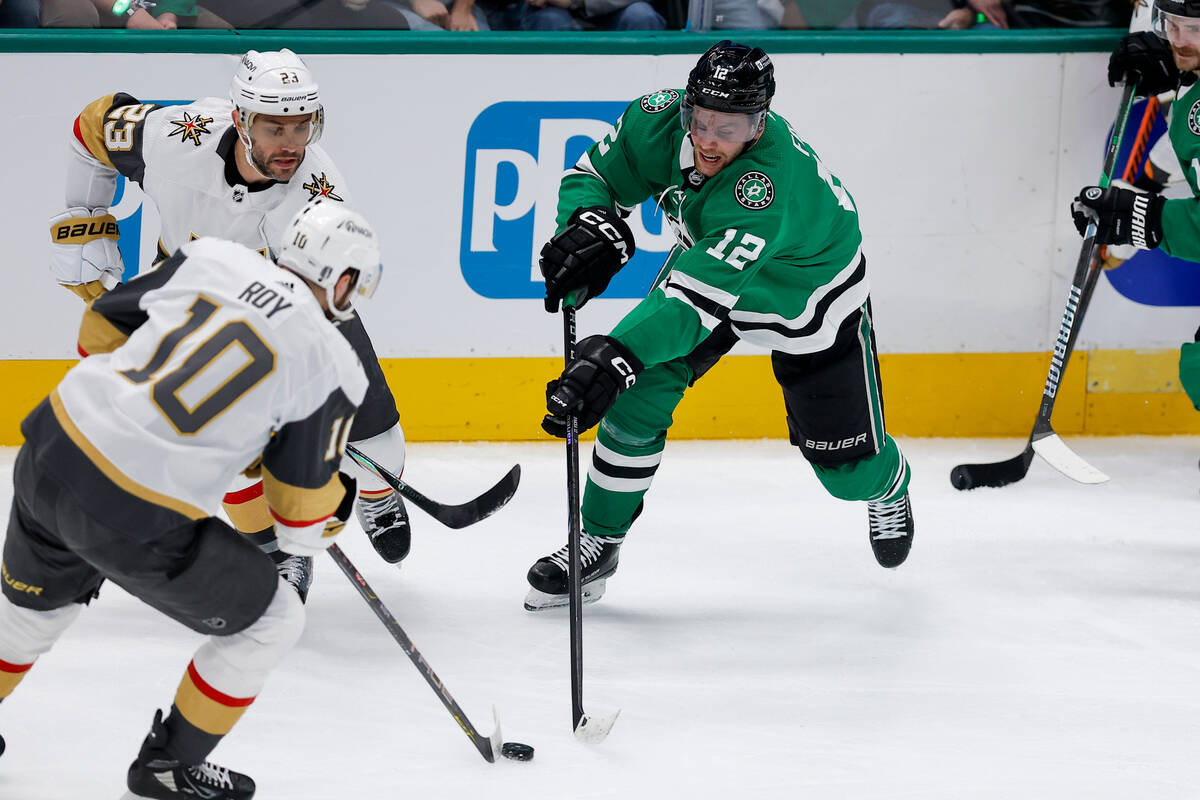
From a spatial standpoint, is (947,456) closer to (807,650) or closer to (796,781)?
(807,650)

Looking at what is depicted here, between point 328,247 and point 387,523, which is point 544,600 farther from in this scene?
point 328,247

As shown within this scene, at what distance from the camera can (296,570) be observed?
2.96 metres

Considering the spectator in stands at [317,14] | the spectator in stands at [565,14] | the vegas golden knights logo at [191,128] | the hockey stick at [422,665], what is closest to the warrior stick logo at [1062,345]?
the spectator in stands at [565,14]

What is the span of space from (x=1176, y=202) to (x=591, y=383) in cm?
177

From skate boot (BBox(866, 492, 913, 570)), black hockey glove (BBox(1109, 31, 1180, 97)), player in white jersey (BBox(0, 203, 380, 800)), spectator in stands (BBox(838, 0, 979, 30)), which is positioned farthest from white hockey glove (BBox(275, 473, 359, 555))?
black hockey glove (BBox(1109, 31, 1180, 97))

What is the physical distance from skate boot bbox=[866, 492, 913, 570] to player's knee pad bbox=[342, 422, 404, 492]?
1.13 metres

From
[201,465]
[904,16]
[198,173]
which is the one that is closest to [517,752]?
[201,465]

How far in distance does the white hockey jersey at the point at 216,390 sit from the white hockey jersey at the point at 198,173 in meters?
0.86

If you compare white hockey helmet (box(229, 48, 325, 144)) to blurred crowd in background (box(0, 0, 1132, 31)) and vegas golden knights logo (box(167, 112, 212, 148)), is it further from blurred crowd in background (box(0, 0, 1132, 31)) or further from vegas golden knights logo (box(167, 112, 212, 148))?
blurred crowd in background (box(0, 0, 1132, 31))

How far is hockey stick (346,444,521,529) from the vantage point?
8.98 ft

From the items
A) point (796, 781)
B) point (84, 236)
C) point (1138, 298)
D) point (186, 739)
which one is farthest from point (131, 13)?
point (1138, 298)

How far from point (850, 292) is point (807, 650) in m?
0.79

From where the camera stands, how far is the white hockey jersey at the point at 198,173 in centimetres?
276

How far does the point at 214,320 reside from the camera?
5.98 ft
